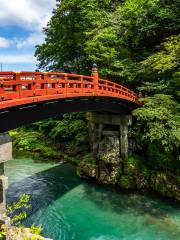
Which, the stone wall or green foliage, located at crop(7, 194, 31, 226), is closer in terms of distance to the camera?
green foliage, located at crop(7, 194, 31, 226)

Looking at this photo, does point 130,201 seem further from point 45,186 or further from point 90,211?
point 45,186

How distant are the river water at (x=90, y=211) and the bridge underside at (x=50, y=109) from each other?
243 inches

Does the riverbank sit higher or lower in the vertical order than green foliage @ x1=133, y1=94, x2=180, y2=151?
lower

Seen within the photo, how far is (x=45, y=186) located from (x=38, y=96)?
11.0 m

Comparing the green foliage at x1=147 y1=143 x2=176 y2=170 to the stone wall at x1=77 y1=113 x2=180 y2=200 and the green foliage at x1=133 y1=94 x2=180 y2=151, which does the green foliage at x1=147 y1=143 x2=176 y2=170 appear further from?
the green foliage at x1=133 y1=94 x2=180 y2=151

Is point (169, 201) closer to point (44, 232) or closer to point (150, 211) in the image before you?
point (150, 211)

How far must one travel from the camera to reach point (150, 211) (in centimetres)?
1673

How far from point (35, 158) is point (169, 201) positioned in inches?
582

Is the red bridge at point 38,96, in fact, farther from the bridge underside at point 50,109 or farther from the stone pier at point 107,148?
the stone pier at point 107,148

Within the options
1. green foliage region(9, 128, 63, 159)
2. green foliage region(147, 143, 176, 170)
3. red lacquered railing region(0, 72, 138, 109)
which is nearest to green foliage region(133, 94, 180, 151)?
green foliage region(147, 143, 176, 170)

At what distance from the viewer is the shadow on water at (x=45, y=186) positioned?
18203mm

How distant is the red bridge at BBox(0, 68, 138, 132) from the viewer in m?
10.1

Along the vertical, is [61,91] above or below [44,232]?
above

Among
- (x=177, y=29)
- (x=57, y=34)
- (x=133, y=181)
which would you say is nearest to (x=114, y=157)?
(x=133, y=181)
